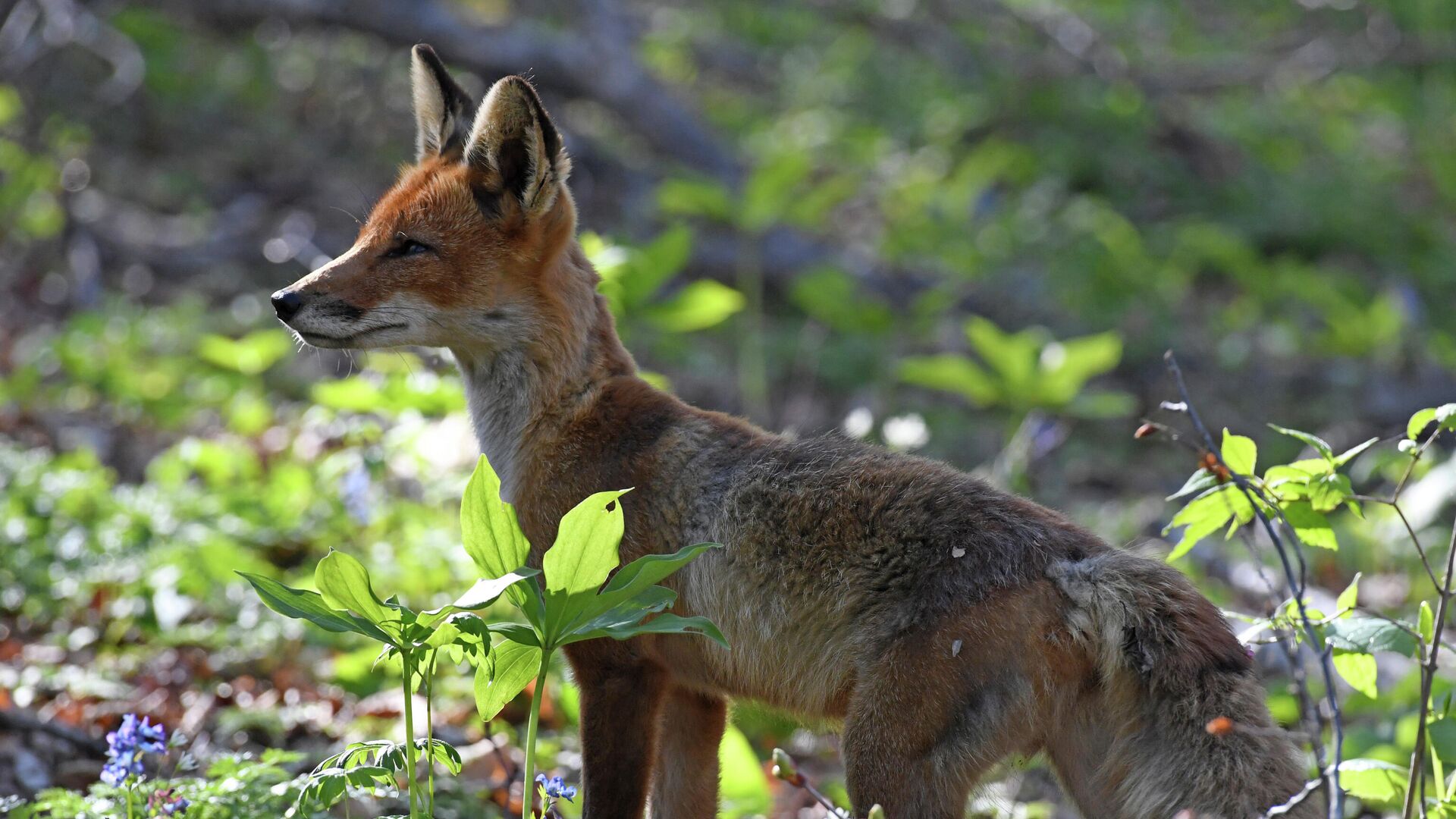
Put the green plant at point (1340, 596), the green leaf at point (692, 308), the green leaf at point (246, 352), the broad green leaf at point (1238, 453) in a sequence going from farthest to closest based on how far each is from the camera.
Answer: the green leaf at point (246, 352)
the green leaf at point (692, 308)
the broad green leaf at point (1238, 453)
the green plant at point (1340, 596)

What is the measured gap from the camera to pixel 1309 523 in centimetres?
353

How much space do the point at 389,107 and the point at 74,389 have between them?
5.94 metres

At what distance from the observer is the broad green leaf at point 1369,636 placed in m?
3.21

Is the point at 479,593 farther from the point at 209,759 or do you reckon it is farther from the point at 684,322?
the point at 684,322

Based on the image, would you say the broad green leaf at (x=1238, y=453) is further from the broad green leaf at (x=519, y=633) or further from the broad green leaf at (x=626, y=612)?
the broad green leaf at (x=519, y=633)

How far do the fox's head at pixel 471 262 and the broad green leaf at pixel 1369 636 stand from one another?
2708 mm

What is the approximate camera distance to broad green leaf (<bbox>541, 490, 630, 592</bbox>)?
2.99 m

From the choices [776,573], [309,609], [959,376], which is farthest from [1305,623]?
[959,376]

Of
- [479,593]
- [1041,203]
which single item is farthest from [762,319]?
[479,593]

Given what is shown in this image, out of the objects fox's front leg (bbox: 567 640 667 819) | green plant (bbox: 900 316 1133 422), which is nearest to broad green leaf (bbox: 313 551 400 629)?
fox's front leg (bbox: 567 640 667 819)

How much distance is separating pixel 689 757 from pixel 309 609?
1.69 m

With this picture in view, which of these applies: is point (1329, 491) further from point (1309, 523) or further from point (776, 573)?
point (776, 573)

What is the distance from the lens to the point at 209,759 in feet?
13.4

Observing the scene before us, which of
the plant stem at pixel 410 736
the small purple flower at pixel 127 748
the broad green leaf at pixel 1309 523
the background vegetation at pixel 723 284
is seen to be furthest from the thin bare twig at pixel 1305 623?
the small purple flower at pixel 127 748
